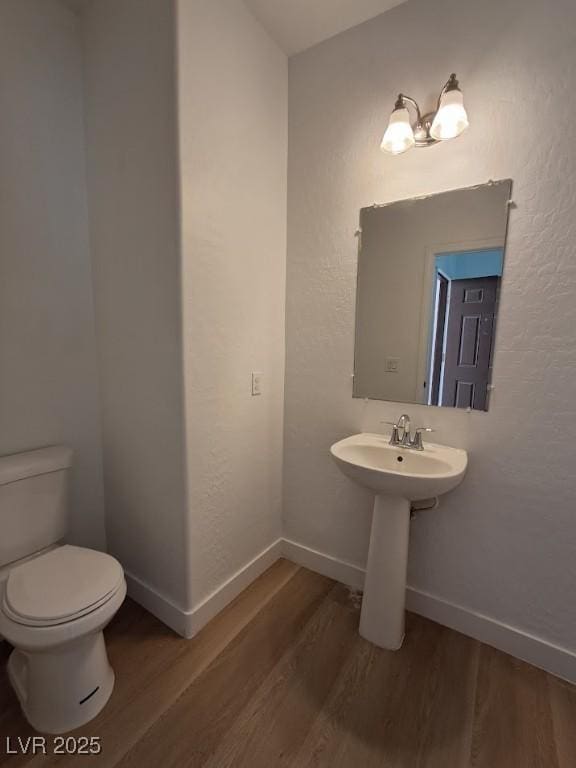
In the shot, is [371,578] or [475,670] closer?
[475,670]

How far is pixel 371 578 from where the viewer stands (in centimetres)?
149

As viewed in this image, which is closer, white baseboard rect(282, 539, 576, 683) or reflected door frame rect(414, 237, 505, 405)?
white baseboard rect(282, 539, 576, 683)

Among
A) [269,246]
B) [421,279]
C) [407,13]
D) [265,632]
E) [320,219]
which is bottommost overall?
[265,632]

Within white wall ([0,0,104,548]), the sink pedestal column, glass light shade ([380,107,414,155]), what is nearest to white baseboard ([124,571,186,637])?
white wall ([0,0,104,548])

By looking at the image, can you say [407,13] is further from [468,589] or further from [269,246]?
[468,589]

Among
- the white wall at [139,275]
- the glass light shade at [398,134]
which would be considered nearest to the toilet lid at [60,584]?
the white wall at [139,275]

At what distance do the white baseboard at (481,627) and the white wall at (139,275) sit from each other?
0.84m

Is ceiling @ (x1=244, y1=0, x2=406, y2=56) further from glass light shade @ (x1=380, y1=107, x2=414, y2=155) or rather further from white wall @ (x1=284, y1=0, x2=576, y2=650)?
glass light shade @ (x1=380, y1=107, x2=414, y2=155)

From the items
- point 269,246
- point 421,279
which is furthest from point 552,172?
point 269,246

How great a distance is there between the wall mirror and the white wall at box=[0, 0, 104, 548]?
1.32 meters

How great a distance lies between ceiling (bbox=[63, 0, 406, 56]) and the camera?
57.2 inches

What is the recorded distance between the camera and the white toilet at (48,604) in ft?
3.51

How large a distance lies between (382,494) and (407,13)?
6.47 ft

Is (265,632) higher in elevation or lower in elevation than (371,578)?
lower
